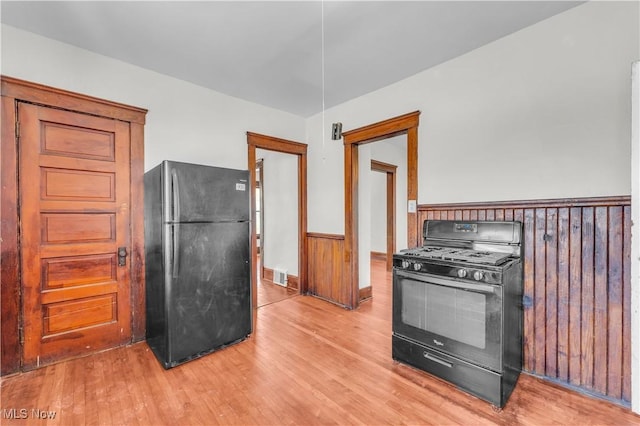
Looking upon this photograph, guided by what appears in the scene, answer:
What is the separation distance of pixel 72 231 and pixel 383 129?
3.22 meters

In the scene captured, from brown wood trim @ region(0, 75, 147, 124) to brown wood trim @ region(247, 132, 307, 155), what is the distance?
125cm

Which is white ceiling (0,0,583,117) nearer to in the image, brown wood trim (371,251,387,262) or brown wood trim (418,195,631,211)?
brown wood trim (418,195,631,211)

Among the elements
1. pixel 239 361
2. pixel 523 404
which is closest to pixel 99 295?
pixel 239 361

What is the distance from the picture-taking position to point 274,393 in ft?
6.44

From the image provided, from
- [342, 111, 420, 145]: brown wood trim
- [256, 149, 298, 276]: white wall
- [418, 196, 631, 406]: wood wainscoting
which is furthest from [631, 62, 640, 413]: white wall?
[256, 149, 298, 276]: white wall

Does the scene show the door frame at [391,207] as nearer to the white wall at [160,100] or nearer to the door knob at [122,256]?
the white wall at [160,100]

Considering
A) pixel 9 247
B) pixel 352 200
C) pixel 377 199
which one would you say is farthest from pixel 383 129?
pixel 377 199

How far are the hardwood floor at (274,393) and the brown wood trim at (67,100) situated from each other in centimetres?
218

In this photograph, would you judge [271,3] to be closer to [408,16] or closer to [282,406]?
[408,16]

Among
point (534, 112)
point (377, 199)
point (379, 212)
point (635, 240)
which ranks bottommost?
point (635, 240)

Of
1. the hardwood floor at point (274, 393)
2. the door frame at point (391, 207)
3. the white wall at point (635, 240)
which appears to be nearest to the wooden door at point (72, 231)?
the hardwood floor at point (274, 393)

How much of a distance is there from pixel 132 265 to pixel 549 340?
3.65 metres

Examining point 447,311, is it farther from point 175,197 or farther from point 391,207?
point 391,207

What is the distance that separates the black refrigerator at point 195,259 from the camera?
2291mm
